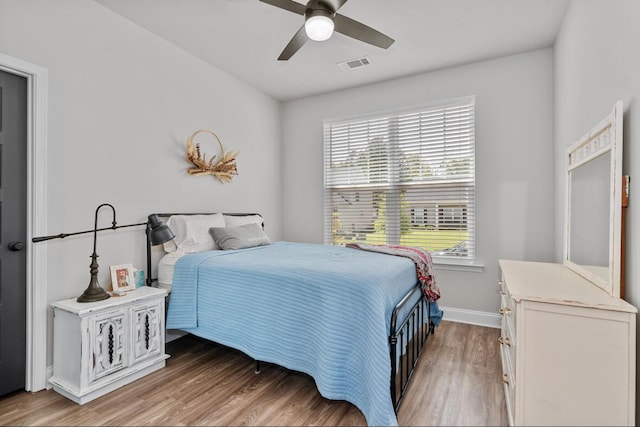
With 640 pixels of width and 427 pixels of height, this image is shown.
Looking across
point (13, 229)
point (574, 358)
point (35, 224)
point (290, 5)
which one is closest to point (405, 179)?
point (290, 5)

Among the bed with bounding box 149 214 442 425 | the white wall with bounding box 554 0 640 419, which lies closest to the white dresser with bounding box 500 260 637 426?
the white wall with bounding box 554 0 640 419

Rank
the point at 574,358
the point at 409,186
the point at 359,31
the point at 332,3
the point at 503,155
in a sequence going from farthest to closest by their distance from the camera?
the point at 409,186
the point at 503,155
the point at 359,31
the point at 332,3
the point at 574,358

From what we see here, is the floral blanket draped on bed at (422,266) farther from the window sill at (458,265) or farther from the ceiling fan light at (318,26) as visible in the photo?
the ceiling fan light at (318,26)

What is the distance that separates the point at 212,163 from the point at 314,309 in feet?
7.28

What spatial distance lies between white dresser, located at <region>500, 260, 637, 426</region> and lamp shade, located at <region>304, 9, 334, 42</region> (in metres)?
1.92

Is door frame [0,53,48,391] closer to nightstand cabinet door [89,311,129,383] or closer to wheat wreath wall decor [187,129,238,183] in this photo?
nightstand cabinet door [89,311,129,383]

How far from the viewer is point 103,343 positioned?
6.82ft

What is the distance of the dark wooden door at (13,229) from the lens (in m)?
2.03

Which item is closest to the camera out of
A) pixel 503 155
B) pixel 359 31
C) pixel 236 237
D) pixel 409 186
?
pixel 359 31

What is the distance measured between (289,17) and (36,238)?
2.40m

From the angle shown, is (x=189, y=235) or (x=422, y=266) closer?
(x=422, y=266)

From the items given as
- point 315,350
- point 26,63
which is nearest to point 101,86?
point 26,63

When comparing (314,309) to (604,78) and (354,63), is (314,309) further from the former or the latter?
(354,63)

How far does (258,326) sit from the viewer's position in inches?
84.8
